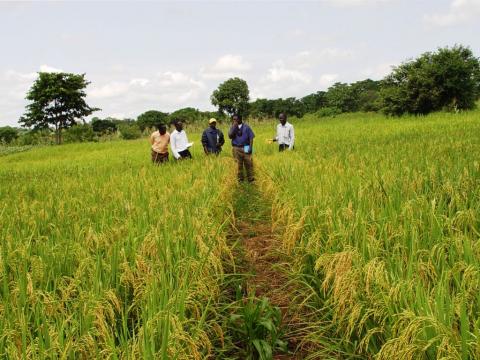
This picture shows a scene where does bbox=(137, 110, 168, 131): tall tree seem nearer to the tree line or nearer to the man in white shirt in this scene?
→ the tree line

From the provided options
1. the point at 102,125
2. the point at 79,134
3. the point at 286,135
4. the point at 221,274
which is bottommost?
the point at 221,274

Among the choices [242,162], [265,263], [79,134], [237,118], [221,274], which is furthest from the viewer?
[79,134]

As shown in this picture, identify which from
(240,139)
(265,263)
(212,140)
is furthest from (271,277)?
(212,140)

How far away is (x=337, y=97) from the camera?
61469mm

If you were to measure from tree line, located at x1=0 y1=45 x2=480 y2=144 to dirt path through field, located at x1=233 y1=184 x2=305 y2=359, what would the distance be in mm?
3618

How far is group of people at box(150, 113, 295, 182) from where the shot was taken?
8.98m

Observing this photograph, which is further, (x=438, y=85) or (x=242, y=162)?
(x=438, y=85)

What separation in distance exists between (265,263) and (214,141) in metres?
6.98

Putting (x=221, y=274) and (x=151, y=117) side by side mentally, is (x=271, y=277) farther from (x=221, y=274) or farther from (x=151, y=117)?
(x=151, y=117)

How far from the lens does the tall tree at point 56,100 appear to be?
35750 millimetres

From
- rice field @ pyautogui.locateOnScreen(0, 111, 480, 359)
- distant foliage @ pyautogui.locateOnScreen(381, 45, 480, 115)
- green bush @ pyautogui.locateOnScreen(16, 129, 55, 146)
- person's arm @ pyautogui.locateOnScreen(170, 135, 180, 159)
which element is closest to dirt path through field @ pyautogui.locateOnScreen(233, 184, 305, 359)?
rice field @ pyautogui.locateOnScreen(0, 111, 480, 359)

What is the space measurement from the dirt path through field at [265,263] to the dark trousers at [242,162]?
1.67m

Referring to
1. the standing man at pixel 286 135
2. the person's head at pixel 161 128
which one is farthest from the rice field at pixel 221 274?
the standing man at pixel 286 135

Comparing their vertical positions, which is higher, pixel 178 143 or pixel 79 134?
pixel 79 134
